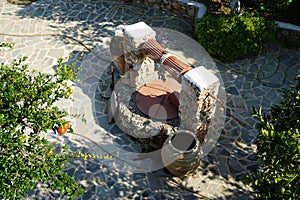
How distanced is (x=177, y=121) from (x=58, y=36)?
5.78 metres

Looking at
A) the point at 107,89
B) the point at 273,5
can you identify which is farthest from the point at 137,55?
the point at 273,5

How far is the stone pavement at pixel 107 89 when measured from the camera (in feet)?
31.2

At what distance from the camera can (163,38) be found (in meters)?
13.3

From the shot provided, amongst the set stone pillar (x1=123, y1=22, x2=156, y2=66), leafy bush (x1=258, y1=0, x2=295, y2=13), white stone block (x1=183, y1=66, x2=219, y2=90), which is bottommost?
white stone block (x1=183, y1=66, x2=219, y2=90)

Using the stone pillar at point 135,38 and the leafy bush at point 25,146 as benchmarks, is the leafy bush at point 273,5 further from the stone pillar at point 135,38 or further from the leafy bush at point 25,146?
the leafy bush at point 25,146

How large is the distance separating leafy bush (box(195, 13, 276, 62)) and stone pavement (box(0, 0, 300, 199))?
48 cm

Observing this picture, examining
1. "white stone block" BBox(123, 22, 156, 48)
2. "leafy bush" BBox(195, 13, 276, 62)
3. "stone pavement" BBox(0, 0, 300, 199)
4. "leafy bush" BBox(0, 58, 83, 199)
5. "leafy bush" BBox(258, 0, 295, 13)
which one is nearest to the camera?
"leafy bush" BBox(0, 58, 83, 199)

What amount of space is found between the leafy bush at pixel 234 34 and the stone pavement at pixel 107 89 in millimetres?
480

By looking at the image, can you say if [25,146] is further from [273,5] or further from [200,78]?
[273,5]

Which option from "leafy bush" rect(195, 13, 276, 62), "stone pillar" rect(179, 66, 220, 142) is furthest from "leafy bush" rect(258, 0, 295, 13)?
"stone pillar" rect(179, 66, 220, 142)

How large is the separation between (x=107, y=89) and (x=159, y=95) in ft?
5.94

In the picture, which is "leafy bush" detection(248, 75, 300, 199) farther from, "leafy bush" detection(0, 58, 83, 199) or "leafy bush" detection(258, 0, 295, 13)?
"leafy bush" detection(258, 0, 295, 13)

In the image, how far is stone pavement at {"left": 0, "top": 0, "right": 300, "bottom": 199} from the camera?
9.51 metres

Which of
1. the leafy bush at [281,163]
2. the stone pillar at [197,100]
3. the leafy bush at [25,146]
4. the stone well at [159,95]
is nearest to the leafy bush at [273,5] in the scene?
the stone well at [159,95]
